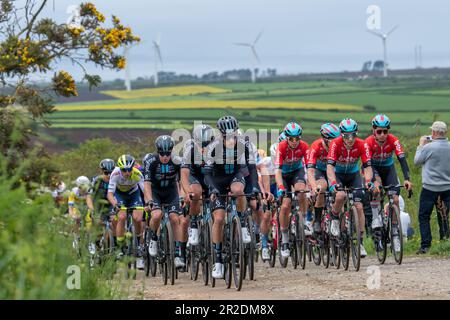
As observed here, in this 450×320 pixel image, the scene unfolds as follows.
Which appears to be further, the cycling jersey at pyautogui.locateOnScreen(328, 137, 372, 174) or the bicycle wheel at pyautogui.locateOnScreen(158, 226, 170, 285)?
the cycling jersey at pyautogui.locateOnScreen(328, 137, 372, 174)

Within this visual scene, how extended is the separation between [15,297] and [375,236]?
980 centimetres

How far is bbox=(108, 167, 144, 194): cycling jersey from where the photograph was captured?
1792 cm

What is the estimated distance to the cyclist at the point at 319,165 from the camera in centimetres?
1725

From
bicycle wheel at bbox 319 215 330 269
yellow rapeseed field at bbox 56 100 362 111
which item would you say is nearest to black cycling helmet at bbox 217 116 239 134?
bicycle wheel at bbox 319 215 330 269

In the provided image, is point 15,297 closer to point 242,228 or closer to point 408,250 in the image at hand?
point 242,228

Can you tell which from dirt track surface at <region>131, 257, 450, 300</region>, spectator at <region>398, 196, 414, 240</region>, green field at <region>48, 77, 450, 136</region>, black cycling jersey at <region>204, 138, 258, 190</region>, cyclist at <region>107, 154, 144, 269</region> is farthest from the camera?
green field at <region>48, 77, 450, 136</region>

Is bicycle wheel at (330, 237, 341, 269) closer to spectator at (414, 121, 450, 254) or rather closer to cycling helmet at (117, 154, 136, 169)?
spectator at (414, 121, 450, 254)

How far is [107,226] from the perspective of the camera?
740 inches

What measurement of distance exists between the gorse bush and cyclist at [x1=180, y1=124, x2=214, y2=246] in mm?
5450

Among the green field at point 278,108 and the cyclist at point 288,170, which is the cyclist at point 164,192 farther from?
the green field at point 278,108

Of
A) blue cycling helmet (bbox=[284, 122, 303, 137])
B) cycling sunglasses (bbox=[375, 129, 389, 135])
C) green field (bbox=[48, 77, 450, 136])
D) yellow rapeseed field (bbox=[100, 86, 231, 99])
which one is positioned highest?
yellow rapeseed field (bbox=[100, 86, 231, 99])

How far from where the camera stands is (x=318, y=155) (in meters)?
17.6

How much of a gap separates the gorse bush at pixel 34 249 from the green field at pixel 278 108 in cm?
5669
